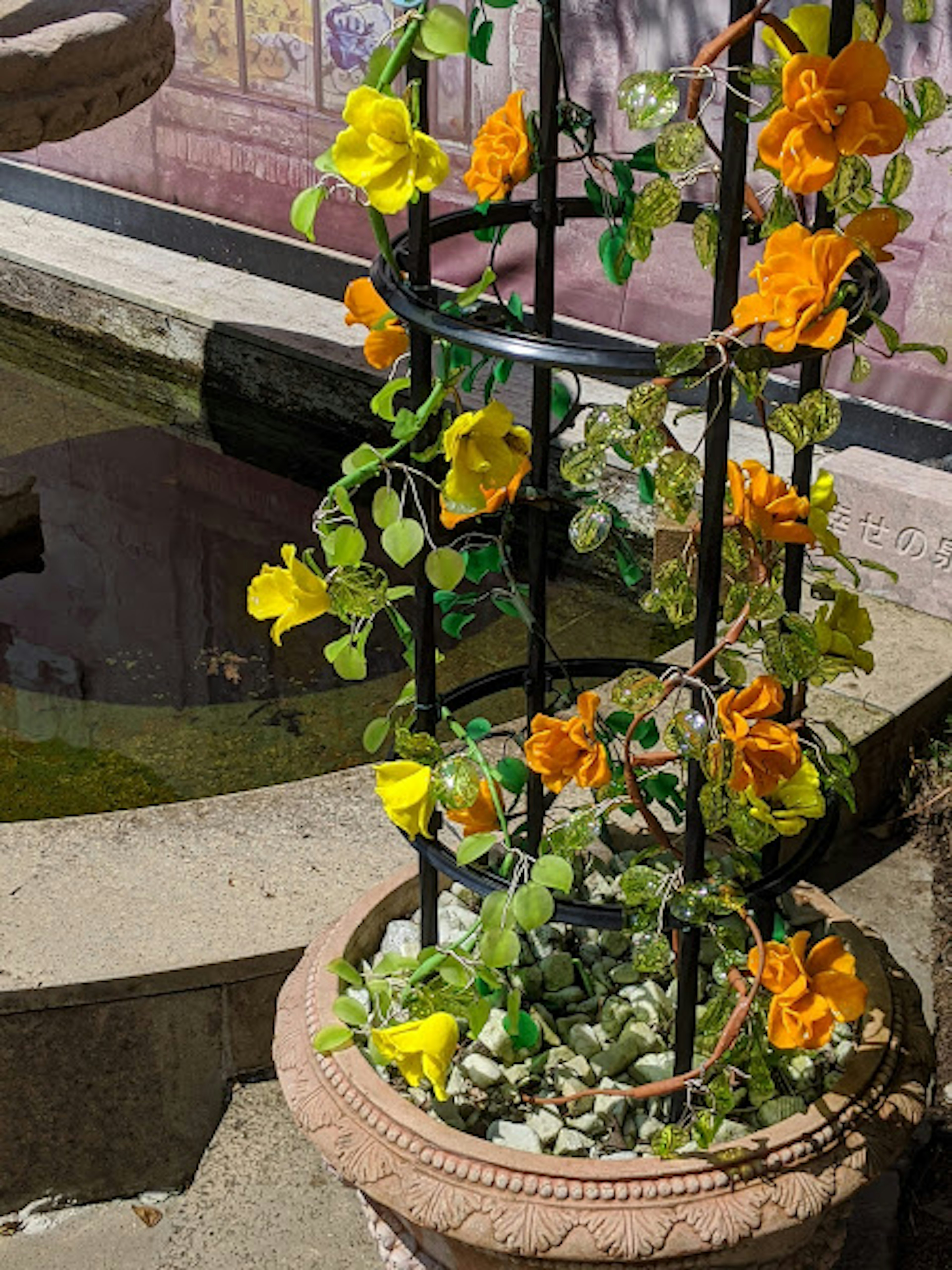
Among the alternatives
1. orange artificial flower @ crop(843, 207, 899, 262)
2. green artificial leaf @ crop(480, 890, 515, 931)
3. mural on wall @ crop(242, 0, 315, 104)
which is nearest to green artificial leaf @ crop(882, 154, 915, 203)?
orange artificial flower @ crop(843, 207, 899, 262)

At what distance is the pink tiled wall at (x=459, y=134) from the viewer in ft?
16.7

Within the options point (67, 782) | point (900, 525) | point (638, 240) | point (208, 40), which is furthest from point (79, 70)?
point (208, 40)

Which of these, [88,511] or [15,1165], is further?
[88,511]

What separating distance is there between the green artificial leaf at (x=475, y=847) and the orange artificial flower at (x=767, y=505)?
457 millimetres

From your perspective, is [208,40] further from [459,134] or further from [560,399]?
[560,399]

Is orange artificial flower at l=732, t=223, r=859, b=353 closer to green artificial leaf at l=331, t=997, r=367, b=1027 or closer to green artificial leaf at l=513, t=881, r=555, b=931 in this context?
green artificial leaf at l=513, t=881, r=555, b=931

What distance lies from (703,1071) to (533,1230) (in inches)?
10.6

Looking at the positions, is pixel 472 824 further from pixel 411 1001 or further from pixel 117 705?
pixel 117 705

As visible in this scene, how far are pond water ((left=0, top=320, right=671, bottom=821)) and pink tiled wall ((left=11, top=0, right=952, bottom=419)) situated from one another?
1.20 metres

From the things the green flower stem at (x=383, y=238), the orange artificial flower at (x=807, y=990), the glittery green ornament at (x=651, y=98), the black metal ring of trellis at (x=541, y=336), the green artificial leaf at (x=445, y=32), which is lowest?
the orange artificial flower at (x=807, y=990)

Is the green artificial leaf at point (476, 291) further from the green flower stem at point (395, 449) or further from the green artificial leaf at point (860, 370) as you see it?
the green artificial leaf at point (860, 370)

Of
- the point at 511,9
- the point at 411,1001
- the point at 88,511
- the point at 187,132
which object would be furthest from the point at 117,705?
the point at 187,132

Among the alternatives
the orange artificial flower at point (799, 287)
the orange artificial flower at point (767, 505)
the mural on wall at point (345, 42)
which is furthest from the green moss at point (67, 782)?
the mural on wall at point (345, 42)

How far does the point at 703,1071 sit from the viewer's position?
79.6 inches
